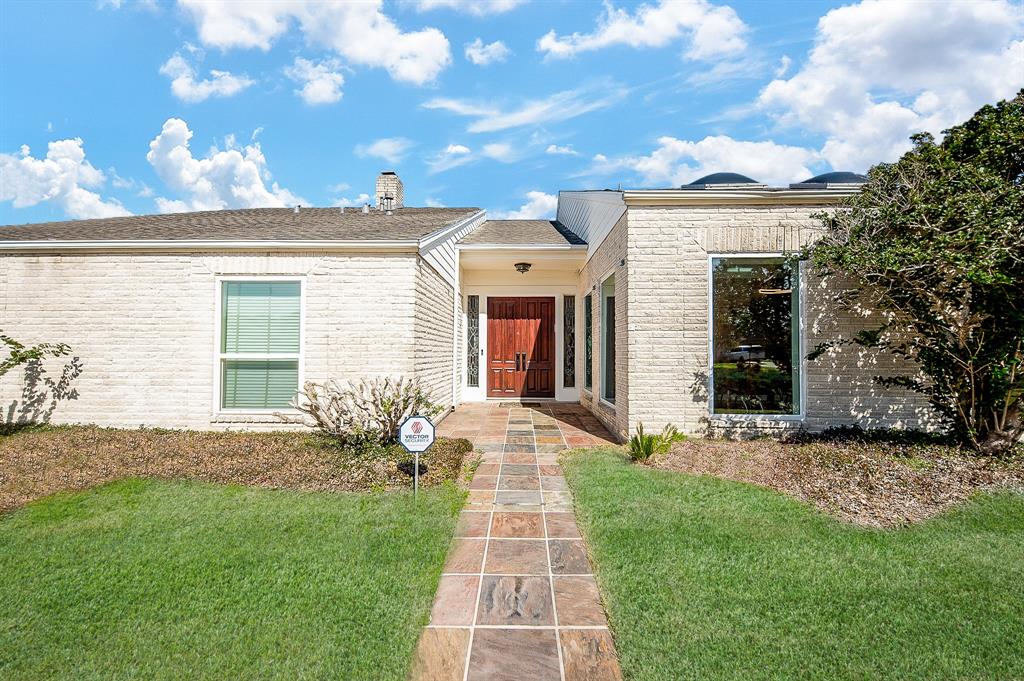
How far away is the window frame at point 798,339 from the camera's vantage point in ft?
19.9

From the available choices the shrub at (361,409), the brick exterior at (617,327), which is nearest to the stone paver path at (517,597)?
the shrub at (361,409)

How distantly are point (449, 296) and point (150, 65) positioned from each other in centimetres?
716

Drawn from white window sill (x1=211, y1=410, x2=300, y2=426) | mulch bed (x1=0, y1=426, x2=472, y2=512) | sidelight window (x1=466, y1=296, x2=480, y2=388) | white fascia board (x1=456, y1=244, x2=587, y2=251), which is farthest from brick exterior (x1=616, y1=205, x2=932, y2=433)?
sidelight window (x1=466, y1=296, x2=480, y2=388)

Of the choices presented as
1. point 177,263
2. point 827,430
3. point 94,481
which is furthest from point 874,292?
point 177,263

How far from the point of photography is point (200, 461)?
16.9 feet

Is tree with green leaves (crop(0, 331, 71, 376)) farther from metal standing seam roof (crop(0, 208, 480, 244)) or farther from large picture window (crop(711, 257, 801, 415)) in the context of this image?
large picture window (crop(711, 257, 801, 415))

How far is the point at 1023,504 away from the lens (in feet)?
12.8

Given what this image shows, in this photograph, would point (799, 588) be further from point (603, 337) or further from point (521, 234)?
point (521, 234)

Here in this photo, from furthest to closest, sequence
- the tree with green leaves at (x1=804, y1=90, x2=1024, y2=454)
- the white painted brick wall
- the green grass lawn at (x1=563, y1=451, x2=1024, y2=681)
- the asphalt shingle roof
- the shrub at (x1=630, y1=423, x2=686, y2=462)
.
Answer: the asphalt shingle roof, the white painted brick wall, the shrub at (x1=630, y1=423, x2=686, y2=462), the tree with green leaves at (x1=804, y1=90, x2=1024, y2=454), the green grass lawn at (x1=563, y1=451, x2=1024, y2=681)

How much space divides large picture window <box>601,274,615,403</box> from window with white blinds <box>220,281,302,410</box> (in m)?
5.00

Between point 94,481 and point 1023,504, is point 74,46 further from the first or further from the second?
point 1023,504

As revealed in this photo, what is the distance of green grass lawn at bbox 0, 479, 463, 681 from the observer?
6.98 feet

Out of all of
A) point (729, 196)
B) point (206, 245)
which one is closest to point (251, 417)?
point (206, 245)

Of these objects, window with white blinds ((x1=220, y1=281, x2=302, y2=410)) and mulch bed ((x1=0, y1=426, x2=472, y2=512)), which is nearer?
mulch bed ((x1=0, y1=426, x2=472, y2=512))
